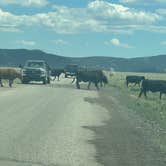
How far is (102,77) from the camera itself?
180 ft

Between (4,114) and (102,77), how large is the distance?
33125 mm

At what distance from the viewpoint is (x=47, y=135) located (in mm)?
16500

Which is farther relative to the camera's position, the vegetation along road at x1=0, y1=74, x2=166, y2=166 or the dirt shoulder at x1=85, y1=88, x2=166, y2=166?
the dirt shoulder at x1=85, y1=88, x2=166, y2=166

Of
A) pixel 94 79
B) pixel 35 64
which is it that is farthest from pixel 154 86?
pixel 35 64

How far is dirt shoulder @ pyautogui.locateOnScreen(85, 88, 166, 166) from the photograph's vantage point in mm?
12820

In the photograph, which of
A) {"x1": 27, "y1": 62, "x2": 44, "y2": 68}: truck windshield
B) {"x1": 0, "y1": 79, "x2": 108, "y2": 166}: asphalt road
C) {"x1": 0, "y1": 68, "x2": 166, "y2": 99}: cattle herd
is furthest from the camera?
{"x1": 27, "y1": 62, "x2": 44, "y2": 68}: truck windshield

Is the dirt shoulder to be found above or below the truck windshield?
below

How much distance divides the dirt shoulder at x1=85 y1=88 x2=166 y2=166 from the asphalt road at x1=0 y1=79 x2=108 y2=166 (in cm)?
28

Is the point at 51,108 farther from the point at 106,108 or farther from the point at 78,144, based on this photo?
the point at 78,144

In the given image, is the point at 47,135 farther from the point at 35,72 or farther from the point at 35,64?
the point at 35,64

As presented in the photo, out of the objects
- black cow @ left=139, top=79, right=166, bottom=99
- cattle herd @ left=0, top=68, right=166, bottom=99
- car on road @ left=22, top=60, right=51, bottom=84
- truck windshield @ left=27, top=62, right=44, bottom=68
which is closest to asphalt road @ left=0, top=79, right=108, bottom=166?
black cow @ left=139, top=79, right=166, bottom=99

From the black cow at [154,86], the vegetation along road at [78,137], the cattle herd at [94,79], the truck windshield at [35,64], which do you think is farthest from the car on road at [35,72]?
the vegetation along road at [78,137]

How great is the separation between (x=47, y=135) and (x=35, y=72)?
38319 millimetres

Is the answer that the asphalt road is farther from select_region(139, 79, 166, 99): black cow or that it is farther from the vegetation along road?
select_region(139, 79, 166, 99): black cow
